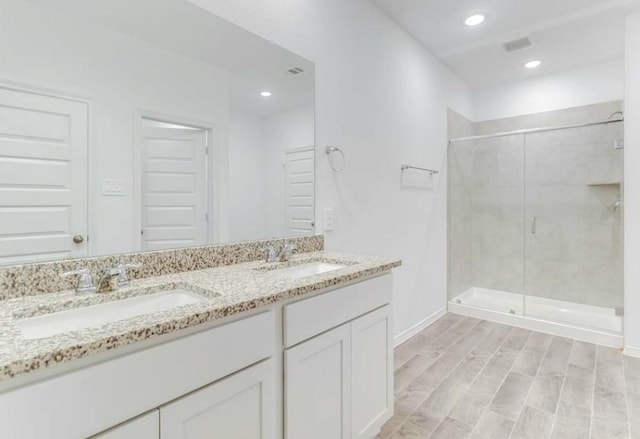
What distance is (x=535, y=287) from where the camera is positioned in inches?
151

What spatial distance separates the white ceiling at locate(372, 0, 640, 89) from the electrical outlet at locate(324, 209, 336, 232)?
1.58 meters

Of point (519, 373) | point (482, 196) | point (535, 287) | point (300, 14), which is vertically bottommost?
point (519, 373)

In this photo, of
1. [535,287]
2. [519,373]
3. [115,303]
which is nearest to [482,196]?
[535,287]

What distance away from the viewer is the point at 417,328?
10.1 feet

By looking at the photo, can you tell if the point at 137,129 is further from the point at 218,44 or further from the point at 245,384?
the point at 245,384

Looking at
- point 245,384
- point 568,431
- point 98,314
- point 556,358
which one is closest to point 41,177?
point 98,314

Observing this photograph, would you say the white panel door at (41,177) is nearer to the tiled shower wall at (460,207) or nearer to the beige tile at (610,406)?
the beige tile at (610,406)

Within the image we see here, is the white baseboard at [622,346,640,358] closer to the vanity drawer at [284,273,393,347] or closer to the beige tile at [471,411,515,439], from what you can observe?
the beige tile at [471,411,515,439]

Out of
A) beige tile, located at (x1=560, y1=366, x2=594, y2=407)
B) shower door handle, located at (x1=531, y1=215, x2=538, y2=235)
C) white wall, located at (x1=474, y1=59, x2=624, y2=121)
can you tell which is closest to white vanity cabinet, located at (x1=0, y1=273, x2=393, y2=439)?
beige tile, located at (x1=560, y1=366, x2=594, y2=407)

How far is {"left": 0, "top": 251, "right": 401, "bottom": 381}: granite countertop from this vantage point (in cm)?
66

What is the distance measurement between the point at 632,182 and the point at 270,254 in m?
2.74

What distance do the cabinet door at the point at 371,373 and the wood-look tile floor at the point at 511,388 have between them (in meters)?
0.22

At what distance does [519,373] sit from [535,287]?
186 centimetres

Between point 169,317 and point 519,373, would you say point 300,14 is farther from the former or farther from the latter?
point 519,373
